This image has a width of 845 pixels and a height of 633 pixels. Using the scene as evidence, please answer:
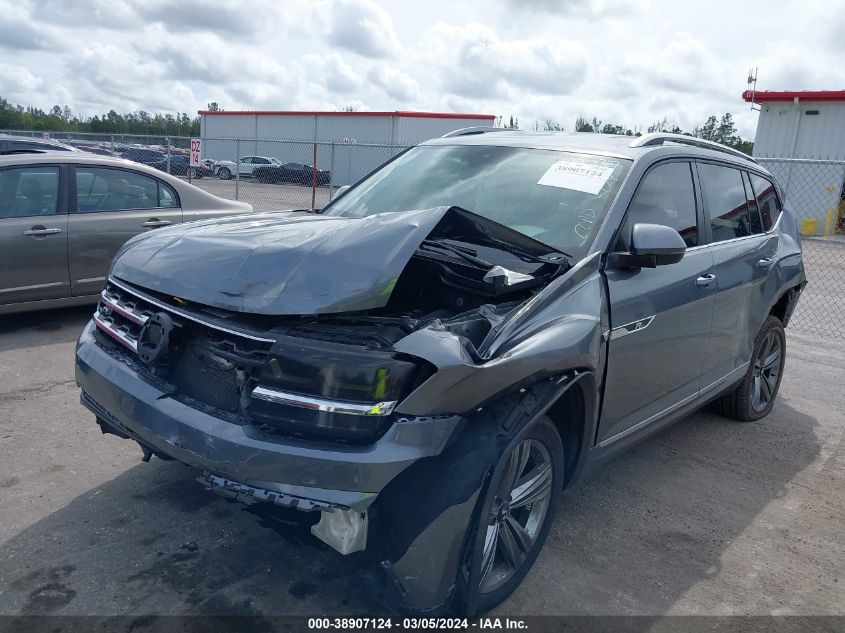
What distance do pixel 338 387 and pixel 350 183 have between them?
68.2 feet

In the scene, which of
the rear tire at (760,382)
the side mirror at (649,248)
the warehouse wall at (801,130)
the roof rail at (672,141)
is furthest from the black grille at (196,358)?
the warehouse wall at (801,130)

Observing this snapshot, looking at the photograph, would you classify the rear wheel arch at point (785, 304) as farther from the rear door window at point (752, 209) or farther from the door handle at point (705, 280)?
the door handle at point (705, 280)

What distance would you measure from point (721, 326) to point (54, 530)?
366cm

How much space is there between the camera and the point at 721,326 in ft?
14.3

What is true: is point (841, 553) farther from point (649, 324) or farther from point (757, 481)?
point (649, 324)

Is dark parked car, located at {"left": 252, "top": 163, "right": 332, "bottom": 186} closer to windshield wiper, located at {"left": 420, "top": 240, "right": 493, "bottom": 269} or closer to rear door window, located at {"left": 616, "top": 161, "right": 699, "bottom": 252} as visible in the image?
rear door window, located at {"left": 616, "top": 161, "right": 699, "bottom": 252}

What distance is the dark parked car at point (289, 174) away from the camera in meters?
30.2

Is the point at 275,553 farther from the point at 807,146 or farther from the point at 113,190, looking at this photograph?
the point at 807,146

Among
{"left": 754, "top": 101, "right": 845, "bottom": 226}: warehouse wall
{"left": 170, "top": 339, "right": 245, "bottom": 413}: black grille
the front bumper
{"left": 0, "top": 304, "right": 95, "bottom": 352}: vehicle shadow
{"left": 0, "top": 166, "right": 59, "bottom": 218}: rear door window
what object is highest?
{"left": 754, "top": 101, "right": 845, "bottom": 226}: warehouse wall

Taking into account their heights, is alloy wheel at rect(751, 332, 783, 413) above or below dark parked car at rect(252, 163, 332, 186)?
below

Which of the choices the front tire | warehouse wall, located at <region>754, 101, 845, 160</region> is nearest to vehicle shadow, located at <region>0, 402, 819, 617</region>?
the front tire

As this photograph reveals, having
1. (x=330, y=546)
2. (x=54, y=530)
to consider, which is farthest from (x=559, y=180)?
(x=54, y=530)

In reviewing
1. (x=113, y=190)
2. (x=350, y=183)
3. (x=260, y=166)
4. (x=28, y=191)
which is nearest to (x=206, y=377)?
(x=28, y=191)

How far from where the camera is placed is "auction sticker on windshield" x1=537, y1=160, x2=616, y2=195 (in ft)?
12.1
